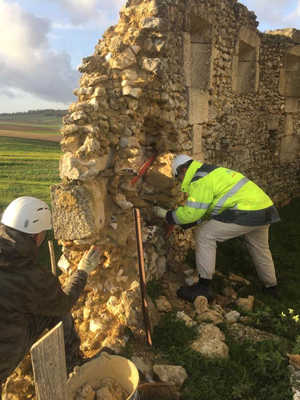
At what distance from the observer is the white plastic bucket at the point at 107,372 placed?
7.86 feet

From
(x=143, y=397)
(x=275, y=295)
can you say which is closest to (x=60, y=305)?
(x=143, y=397)

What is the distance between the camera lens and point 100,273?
381 centimetres

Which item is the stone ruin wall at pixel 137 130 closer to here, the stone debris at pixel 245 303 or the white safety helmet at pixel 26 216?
the white safety helmet at pixel 26 216

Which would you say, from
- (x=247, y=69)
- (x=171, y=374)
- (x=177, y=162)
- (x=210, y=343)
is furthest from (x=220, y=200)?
(x=247, y=69)

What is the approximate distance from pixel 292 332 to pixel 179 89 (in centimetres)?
320

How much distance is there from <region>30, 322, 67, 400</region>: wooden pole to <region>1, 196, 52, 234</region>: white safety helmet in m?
0.87

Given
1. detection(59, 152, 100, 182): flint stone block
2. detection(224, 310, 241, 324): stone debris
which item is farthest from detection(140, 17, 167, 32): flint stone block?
detection(224, 310, 241, 324): stone debris

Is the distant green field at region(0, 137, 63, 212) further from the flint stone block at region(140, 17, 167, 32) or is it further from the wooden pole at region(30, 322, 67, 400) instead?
the wooden pole at region(30, 322, 67, 400)

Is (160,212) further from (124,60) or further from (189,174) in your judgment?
(124,60)

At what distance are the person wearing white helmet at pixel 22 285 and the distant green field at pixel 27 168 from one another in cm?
647

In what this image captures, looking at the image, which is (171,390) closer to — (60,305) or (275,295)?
(60,305)

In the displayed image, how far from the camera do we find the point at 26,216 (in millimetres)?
2471

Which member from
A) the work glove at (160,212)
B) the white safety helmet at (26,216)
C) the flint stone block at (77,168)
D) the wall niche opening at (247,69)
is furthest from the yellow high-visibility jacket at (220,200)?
the wall niche opening at (247,69)

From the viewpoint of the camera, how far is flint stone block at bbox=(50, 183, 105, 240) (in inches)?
132
